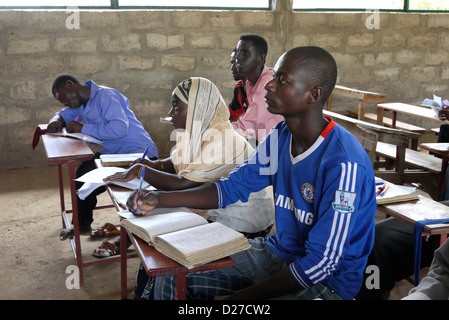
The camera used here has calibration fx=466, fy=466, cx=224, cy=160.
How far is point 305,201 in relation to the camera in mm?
1560

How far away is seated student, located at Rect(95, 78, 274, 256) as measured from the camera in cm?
203

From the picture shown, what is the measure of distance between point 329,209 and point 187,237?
44 cm

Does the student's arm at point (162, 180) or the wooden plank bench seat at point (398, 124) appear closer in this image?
the student's arm at point (162, 180)

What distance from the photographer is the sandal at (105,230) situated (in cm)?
330

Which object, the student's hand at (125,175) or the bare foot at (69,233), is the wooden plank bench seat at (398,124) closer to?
the bare foot at (69,233)

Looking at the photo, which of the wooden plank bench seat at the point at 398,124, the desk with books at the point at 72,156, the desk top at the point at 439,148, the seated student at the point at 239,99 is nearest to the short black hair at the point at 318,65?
the desk with books at the point at 72,156

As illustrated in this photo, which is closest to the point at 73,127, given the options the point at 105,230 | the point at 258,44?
the point at 105,230

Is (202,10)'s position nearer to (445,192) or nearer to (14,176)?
(14,176)

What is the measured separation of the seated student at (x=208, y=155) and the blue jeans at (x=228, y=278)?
345 millimetres

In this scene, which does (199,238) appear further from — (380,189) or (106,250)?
(106,250)

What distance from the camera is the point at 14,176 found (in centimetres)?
470

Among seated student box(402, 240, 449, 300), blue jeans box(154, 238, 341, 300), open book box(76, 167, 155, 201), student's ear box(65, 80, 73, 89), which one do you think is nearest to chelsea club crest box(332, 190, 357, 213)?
seated student box(402, 240, 449, 300)
